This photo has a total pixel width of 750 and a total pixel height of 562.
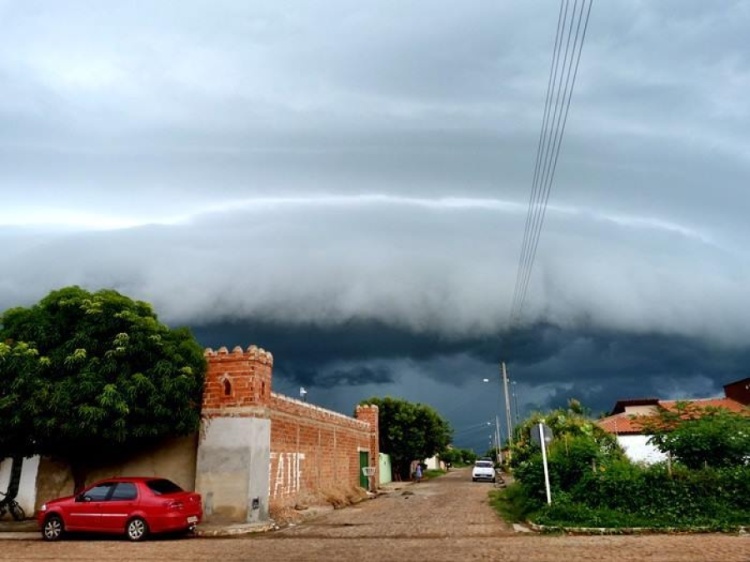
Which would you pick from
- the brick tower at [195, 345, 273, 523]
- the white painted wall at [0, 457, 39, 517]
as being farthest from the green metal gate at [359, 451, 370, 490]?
the white painted wall at [0, 457, 39, 517]

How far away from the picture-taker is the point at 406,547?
12.8 meters

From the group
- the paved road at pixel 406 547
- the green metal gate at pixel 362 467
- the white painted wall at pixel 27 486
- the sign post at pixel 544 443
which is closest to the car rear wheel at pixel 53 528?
the paved road at pixel 406 547

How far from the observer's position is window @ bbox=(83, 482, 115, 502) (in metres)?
15.1

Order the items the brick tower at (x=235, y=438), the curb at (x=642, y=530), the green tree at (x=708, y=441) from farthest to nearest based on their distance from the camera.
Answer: the brick tower at (x=235, y=438) → the green tree at (x=708, y=441) → the curb at (x=642, y=530)

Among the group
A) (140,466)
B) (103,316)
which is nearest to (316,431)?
(140,466)

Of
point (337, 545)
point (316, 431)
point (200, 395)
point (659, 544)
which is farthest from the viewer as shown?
point (316, 431)

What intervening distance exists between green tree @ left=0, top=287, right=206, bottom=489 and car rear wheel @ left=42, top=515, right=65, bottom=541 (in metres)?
2.25

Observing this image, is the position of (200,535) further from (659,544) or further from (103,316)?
(659,544)

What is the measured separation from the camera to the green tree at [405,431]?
51356mm

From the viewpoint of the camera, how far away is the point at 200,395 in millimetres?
18922

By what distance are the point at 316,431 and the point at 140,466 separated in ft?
25.5

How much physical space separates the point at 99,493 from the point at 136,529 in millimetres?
1526

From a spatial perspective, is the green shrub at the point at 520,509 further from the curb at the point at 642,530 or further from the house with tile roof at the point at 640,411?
the house with tile roof at the point at 640,411

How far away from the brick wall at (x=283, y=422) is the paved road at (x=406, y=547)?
3676 mm
